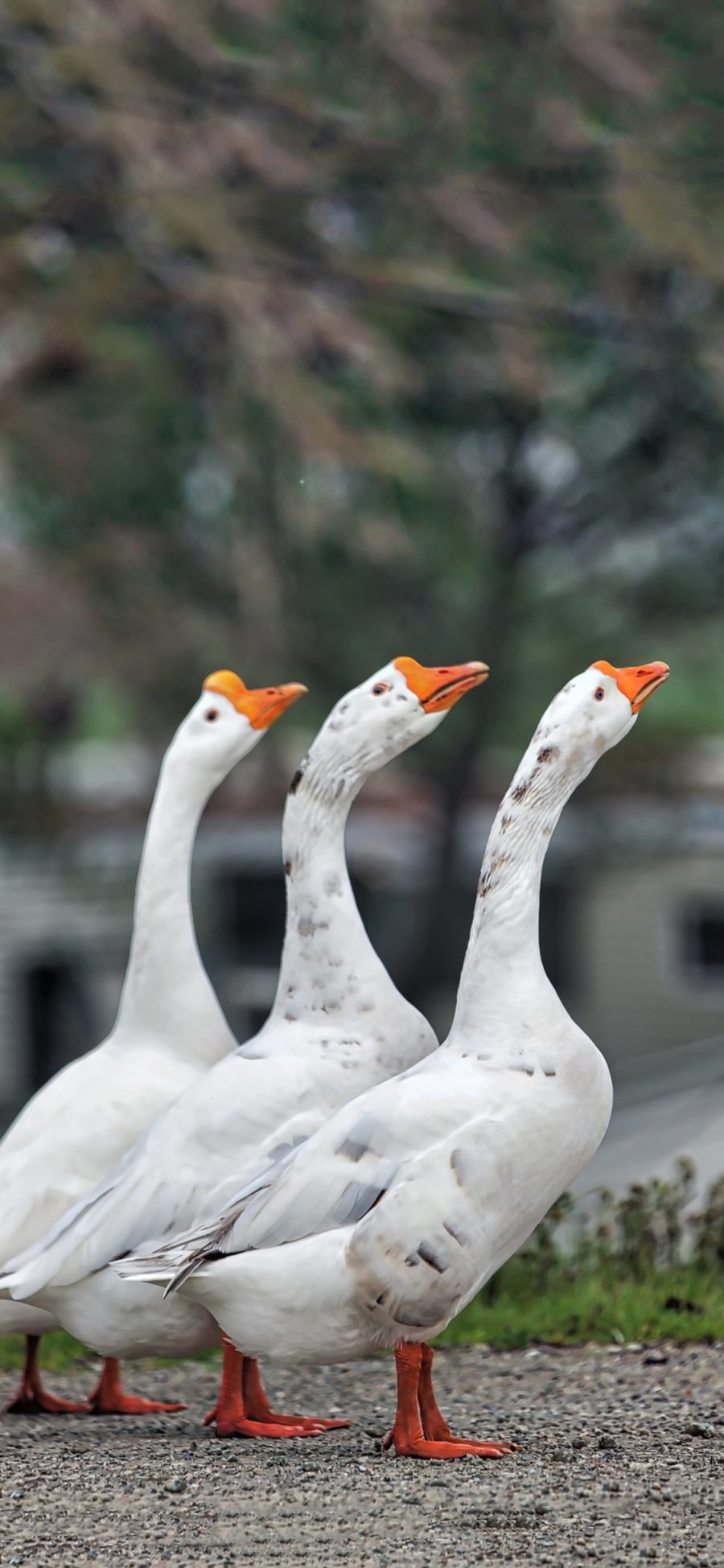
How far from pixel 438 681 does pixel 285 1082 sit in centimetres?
113

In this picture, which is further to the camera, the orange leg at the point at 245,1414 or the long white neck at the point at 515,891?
the orange leg at the point at 245,1414

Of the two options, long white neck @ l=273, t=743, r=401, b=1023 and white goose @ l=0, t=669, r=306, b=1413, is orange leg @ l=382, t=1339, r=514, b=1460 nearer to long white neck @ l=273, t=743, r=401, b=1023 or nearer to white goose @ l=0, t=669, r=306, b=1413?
long white neck @ l=273, t=743, r=401, b=1023

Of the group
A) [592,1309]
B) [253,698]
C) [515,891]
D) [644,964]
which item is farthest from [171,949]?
[644,964]

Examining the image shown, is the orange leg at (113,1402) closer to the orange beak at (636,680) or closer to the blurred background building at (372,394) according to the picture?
the orange beak at (636,680)

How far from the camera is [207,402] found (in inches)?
446

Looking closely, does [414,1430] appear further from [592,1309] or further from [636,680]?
[592,1309]

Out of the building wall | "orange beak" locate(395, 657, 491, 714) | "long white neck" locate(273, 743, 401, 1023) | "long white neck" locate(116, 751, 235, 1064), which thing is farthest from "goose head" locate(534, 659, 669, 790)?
the building wall

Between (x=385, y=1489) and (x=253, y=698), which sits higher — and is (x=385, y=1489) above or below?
below

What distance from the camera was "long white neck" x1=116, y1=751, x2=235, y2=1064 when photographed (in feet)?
17.2

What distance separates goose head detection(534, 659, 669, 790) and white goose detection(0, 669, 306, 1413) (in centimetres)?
109

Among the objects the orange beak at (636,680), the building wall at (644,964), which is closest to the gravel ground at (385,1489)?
the orange beak at (636,680)

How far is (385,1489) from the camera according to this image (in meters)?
4.00

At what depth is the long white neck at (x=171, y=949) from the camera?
5.24 metres

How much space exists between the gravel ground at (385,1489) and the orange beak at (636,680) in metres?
1.85
